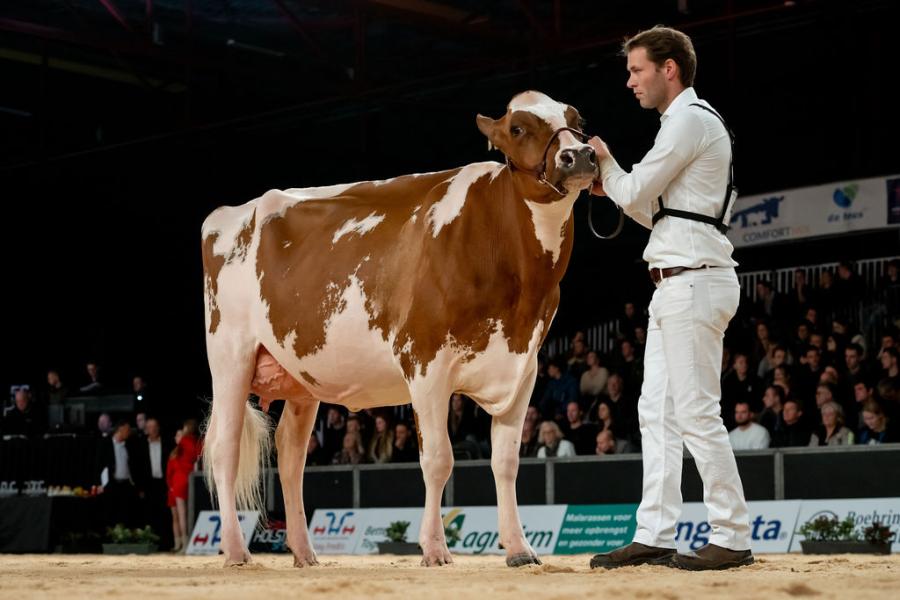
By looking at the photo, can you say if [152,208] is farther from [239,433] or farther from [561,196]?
[561,196]

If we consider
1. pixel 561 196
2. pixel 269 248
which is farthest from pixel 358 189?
pixel 561 196

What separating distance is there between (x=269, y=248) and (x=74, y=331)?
20490 mm

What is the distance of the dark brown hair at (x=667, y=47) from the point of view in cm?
573

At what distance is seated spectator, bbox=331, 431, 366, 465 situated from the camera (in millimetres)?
16125

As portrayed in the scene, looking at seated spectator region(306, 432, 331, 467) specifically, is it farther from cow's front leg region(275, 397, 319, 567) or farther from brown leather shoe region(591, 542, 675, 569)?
brown leather shoe region(591, 542, 675, 569)

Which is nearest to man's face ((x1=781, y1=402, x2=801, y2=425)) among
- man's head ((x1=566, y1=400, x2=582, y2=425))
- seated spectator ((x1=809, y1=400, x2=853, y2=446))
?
seated spectator ((x1=809, y1=400, x2=853, y2=446))

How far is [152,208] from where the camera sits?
88.7ft

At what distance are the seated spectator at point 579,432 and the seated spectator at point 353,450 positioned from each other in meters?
2.70

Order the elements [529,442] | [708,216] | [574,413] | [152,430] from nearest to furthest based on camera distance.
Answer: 1. [708,216]
2. [574,413]
3. [529,442]
4. [152,430]

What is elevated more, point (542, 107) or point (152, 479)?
point (542, 107)

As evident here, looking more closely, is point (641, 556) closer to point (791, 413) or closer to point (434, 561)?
point (434, 561)

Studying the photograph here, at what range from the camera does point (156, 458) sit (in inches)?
723

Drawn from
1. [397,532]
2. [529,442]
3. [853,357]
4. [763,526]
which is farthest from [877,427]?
[397,532]

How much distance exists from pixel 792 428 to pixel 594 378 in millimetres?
4075
